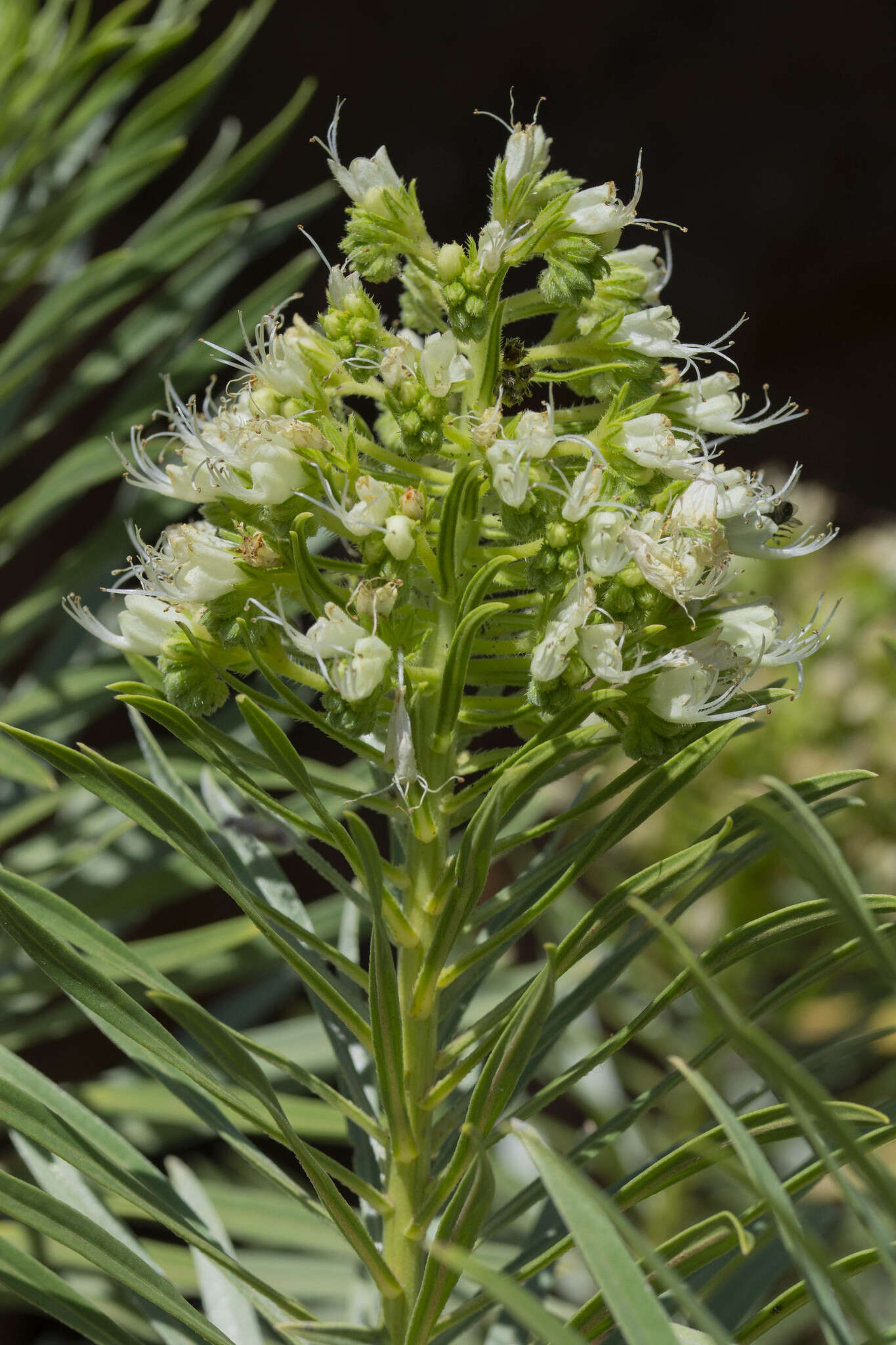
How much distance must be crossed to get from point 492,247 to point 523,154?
2.2 inches

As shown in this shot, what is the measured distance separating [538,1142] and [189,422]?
15.2 inches

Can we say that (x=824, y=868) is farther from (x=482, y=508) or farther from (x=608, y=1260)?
(x=482, y=508)

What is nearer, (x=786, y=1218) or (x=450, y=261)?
(x=786, y=1218)

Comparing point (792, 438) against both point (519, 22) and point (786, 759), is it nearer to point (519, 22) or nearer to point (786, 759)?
point (519, 22)

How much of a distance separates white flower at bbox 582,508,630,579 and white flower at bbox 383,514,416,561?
0.26ft

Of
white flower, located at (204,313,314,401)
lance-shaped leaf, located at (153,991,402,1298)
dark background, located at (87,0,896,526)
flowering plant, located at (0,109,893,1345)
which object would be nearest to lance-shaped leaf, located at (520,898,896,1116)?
flowering plant, located at (0,109,893,1345)

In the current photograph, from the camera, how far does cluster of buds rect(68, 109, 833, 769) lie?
52 centimetres

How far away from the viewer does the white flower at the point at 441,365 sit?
0.54m

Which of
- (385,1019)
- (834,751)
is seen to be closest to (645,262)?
(385,1019)

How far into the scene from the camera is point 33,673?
1.10 m

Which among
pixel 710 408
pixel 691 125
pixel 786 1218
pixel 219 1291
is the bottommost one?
pixel 786 1218

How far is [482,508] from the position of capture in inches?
23.2

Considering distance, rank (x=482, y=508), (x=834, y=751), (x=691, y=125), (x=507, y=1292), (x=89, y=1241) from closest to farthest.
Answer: (x=507, y=1292) → (x=89, y=1241) → (x=482, y=508) → (x=834, y=751) → (x=691, y=125)

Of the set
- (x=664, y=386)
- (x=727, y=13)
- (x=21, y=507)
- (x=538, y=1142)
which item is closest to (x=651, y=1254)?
(x=538, y=1142)
